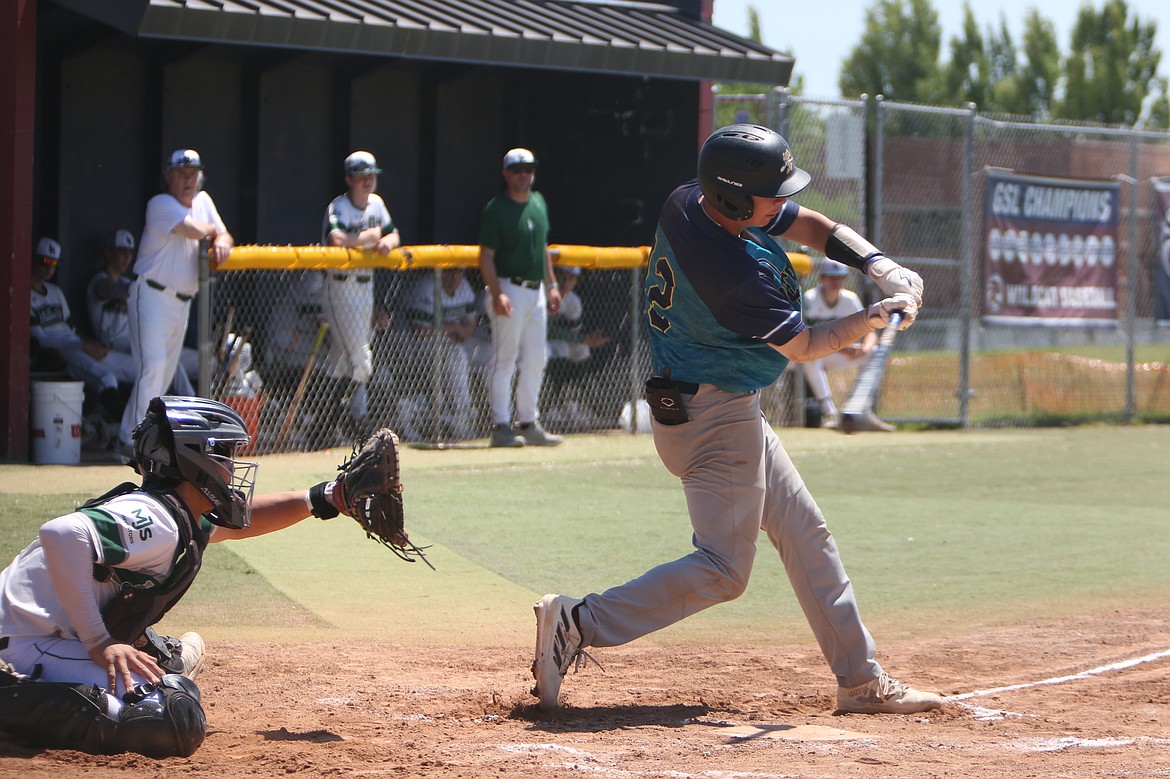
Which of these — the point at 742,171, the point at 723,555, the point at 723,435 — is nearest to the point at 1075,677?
the point at 723,555

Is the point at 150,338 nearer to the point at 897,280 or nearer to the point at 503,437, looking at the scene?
the point at 503,437

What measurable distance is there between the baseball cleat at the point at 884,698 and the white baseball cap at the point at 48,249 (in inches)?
311

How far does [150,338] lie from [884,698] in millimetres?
6402

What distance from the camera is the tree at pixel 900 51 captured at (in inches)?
1647

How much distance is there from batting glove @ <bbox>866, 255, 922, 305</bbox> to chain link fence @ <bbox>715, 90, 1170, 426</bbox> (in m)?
8.24

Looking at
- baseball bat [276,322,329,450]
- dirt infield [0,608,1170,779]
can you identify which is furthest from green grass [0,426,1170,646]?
dirt infield [0,608,1170,779]

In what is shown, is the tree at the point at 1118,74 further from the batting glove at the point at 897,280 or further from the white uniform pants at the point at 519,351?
the batting glove at the point at 897,280

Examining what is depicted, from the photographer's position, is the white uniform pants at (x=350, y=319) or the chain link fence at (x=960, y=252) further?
the chain link fence at (x=960, y=252)

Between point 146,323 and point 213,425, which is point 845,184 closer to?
point 146,323

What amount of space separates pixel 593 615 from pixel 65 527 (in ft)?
5.31

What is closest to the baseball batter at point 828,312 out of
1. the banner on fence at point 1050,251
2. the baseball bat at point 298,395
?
the banner on fence at point 1050,251

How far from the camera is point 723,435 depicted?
183 inches

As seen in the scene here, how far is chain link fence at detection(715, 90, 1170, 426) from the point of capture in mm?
13070

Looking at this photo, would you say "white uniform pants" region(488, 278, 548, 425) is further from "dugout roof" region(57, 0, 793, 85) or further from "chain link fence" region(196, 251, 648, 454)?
"dugout roof" region(57, 0, 793, 85)
